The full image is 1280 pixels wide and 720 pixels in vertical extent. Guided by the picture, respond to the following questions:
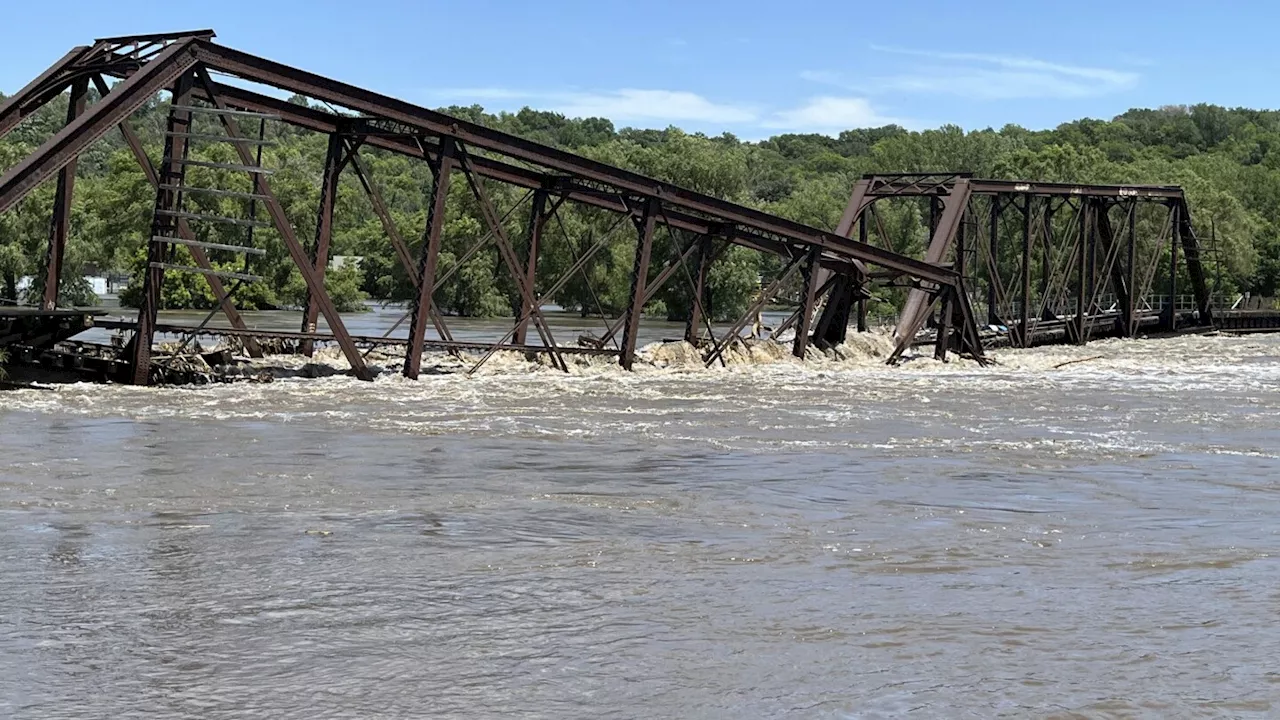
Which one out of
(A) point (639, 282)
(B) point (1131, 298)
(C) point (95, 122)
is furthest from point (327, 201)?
(B) point (1131, 298)

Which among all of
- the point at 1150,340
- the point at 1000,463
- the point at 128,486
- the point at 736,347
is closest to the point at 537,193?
the point at 736,347

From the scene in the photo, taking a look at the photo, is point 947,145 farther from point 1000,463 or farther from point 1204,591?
point 1204,591

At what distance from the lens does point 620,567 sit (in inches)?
456

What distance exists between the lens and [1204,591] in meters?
11.0

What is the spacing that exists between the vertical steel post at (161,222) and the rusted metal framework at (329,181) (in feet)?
Answer: 0.12

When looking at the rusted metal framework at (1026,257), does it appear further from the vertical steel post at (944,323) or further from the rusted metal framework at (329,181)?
the rusted metal framework at (329,181)

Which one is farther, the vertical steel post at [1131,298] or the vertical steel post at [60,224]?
the vertical steel post at [1131,298]

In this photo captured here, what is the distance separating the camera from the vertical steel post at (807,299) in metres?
37.1

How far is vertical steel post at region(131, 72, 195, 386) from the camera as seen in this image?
24875 millimetres

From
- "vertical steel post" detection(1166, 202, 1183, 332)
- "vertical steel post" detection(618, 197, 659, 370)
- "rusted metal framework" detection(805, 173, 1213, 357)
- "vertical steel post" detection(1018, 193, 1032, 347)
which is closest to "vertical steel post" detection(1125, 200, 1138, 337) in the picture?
"rusted metal framework" detection(805, 173, 1213, 357)

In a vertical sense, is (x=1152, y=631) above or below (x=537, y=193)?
below

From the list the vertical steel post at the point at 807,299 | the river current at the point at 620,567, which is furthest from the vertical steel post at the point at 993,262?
the river current at the point at 620,567

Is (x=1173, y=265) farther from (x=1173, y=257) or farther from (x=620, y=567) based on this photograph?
(x=620, y=567)

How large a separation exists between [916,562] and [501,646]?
4.14 m
